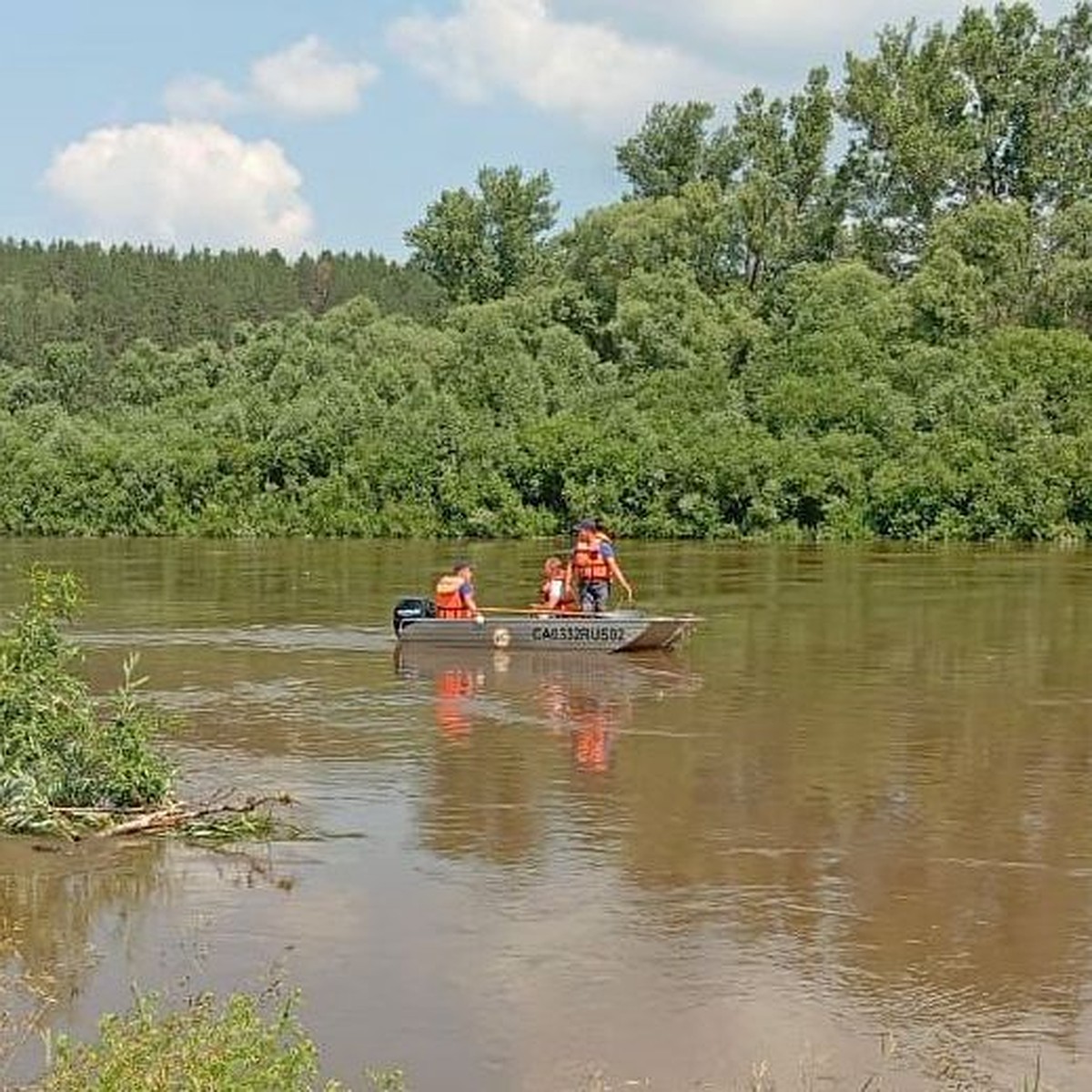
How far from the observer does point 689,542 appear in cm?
5162

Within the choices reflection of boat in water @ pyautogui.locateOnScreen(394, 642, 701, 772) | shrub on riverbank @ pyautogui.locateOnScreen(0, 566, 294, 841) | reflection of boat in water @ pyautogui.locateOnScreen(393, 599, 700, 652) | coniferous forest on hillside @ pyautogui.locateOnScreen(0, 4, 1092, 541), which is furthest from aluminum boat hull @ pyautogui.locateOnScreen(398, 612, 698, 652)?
coniferous forest on hillside @ pyautogui.locateOnScreen(0, 4, 1092, 541)

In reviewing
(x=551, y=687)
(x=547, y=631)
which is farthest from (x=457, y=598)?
(x=551, y=687)

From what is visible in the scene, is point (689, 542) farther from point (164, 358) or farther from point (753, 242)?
point (164, 358)

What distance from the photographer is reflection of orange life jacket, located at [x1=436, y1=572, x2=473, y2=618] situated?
873 inches

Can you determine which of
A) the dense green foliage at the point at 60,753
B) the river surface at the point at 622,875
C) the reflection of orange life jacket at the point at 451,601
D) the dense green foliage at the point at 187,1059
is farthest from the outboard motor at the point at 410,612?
the dense green foliage at the point at 187,1059

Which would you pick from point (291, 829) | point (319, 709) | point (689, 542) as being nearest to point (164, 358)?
point (689, 542)

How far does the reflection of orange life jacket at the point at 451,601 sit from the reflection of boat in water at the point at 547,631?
1.08 ft

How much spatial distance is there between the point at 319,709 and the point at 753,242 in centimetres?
5389

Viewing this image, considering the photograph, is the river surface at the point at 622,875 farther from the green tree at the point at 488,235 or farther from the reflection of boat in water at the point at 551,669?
the green tree at the point at 488,235

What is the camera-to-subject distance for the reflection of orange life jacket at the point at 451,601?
2218 cm

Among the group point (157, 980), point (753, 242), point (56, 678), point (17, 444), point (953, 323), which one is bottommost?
point (157, 980)

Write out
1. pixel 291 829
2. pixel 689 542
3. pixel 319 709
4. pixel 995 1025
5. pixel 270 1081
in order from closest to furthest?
pixel 270 1081, pixel 995 1025, pixel 291 829, pixel 319 709, pixel 689 542

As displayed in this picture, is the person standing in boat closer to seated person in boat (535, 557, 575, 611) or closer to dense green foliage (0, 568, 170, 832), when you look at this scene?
seated person in boat (535, 557, 575, 611)

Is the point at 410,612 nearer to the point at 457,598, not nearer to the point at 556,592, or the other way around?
the point at 457,598
